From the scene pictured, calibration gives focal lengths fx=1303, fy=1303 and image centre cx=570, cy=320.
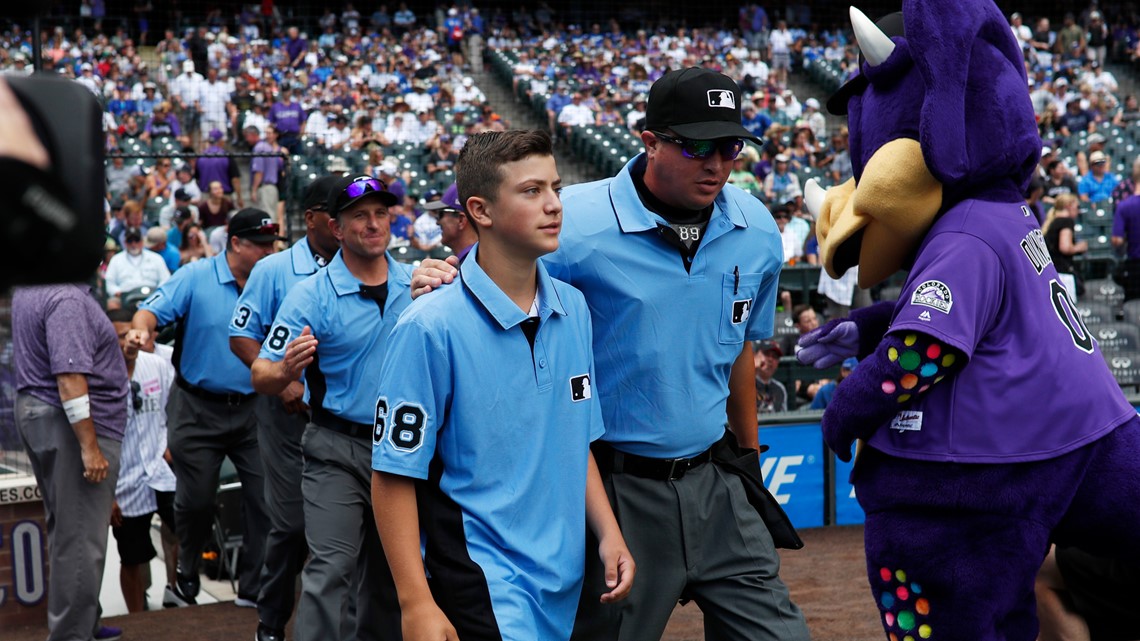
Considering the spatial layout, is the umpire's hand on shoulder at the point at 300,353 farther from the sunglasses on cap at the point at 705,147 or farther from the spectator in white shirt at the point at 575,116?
the spectator in white shirt at the point at 575,116

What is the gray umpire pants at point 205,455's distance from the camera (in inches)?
266

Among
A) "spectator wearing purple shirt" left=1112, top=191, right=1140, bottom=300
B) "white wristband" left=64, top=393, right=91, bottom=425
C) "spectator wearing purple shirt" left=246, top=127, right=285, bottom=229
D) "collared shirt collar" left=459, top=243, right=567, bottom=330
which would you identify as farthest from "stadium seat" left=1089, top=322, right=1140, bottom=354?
"collared shirt collar" left=459, top=243, right=567, bottom=330

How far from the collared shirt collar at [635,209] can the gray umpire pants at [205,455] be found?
12.1 feet

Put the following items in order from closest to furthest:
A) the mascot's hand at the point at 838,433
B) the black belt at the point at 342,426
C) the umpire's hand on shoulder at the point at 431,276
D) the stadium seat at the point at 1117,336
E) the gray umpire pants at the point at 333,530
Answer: the umpire's hand on shoulder at the point at 431,276
the mascot's hand at the point at 838,433
the gray umpire pants at the point at 333,530
the black belt at the point at 342,426
the stadium seat at the point at 1117,336

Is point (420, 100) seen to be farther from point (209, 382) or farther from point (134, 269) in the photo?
point (209, 382)

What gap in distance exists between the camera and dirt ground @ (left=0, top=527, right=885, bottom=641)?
5832 mm

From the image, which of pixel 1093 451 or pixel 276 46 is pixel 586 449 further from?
pixel 276 46

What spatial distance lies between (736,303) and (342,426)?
202cm

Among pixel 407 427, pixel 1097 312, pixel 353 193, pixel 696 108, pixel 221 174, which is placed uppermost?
pixel 696 108

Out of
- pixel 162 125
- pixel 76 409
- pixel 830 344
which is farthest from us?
pixel 162 125

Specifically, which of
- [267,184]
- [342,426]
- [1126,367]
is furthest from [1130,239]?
[342,426]

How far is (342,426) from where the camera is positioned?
16.5 ft

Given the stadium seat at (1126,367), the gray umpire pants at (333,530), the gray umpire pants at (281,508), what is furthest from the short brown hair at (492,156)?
the stadium seat at (1126,367)

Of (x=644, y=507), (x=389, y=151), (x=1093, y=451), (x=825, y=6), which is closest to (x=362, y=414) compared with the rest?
(x=644, y=507)
